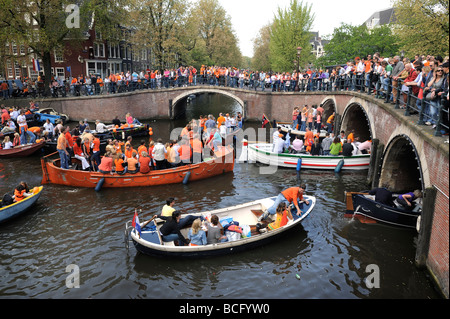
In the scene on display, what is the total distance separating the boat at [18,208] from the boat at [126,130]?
10851mm

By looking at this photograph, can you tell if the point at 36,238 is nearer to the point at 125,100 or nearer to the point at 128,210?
the point at 128,210

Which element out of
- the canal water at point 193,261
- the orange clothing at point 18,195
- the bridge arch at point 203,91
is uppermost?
the bridge arch at point 203,91

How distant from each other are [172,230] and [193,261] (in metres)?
1.06

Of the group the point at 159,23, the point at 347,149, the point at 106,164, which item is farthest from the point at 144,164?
the point at 159,23

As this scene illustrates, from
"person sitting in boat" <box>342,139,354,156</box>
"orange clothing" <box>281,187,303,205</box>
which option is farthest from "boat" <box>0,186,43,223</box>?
"person sitting in boat" <box>342,139,354,156</box>

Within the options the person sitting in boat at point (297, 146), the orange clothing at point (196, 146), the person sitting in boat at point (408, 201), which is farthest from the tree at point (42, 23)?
the person sitting in boat at point (408, 201)

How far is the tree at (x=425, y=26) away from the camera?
1005 inches

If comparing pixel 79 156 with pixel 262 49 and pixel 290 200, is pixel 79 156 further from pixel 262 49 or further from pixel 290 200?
pixel 262 49

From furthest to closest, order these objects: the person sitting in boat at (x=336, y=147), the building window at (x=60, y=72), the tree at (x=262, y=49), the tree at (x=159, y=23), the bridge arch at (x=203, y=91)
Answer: the tree at (x=262, y=49) < the building window at (x=60, y=72) < the tree at (x=159, y=23) < the bridge arch at (x=203, y=91) < the person sitting in boat at (x=336, y=147)

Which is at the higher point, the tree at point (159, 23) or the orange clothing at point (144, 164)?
the tree at point (159, 23)

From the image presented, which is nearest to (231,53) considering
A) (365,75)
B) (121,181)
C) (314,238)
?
(365,75)

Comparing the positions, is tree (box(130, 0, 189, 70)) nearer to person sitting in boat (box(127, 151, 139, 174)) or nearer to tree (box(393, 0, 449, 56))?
tree (box(393, 0, 449, 56))

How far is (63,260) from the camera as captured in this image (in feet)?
33.1

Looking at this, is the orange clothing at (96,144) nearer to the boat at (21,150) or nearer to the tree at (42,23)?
the boat at (21,150)
